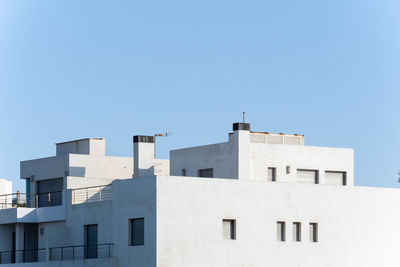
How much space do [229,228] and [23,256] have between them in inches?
458

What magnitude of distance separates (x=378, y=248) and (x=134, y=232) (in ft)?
41.8

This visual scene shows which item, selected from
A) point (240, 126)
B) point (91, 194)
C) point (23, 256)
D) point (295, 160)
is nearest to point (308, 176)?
point (295, 160)

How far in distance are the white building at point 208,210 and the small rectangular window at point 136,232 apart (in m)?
0.06

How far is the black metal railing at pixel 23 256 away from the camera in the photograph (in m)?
56.4

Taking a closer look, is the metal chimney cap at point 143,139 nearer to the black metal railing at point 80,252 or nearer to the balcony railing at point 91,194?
the balcony railing at point 91,194

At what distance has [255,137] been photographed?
59062 mm

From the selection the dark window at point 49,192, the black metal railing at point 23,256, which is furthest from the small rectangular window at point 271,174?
the black metal railing at point 23,256

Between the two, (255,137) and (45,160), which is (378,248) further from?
(45,160)

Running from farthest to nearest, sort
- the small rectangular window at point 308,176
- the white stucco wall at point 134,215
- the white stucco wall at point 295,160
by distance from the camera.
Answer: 1. the small rectangular window at point 308,176
2. the white stucco wall at point 295,160
3. the white stucco wall at point 134,215

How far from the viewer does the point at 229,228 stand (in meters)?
51.8

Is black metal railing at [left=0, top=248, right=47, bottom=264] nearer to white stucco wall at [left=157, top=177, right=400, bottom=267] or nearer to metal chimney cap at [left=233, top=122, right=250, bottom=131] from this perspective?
white stucco wall at [left=157, top=177, right=400, bottom=267]

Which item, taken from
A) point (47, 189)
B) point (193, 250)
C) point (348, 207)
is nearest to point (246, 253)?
point (193, 250)

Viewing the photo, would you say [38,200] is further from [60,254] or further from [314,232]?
[314,232]

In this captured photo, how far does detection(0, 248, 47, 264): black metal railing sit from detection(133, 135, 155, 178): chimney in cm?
590
